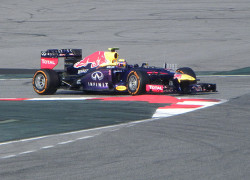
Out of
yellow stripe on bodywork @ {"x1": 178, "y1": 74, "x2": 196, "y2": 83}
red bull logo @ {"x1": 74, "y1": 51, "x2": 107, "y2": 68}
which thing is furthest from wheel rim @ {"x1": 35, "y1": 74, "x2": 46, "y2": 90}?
yellow stripe on bodywork @ {"x1": 178, "y1": 74, "x2": 196, "y2": 83}

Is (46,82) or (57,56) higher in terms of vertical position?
(57,56)

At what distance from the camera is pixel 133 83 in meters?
14.7

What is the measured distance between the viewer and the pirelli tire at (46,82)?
624 inches

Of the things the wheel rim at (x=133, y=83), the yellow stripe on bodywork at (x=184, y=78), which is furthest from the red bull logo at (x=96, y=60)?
the yellow stripe on bodywork at (x=184, y=78)

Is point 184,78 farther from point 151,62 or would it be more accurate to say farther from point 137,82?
point 151,62

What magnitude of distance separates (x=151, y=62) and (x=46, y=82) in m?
10.2

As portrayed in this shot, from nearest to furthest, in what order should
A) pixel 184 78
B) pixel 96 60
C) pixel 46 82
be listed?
1. pixel 184 78
2. pixel 46 82
3. pixel 96 60

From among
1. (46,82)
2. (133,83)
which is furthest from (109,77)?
(46,82)

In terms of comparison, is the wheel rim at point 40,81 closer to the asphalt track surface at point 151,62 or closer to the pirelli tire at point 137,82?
the asphalt track surface at point 151,62

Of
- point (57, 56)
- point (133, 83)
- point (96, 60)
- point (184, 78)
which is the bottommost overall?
point (133, 83)

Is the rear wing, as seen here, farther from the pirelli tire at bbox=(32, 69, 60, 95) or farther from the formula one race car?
the pirelli tire at bbox=(32, 69, 60, 95)

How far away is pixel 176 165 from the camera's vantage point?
21.9ft

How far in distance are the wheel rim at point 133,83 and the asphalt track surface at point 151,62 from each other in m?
1.82

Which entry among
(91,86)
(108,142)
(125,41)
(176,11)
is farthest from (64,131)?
(176,11)
